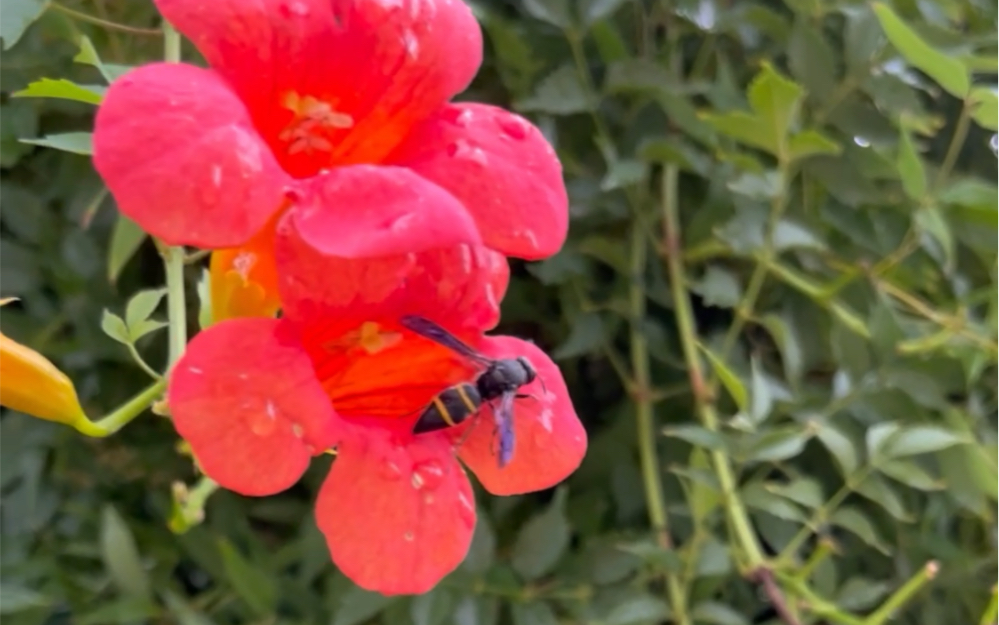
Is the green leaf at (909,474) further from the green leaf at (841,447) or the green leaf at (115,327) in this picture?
the green leaf at (115,327)

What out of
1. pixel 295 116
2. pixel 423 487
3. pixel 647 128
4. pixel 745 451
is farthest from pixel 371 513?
pixel 647 128

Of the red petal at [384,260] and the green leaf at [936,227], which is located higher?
the red petal at [384,260]

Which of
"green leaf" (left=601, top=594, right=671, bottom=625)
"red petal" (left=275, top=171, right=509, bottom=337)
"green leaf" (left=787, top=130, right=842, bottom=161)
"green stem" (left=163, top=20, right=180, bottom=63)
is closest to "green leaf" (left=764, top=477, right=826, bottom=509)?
"green leaf" (left=601, top=594, right=671, bottom=625)

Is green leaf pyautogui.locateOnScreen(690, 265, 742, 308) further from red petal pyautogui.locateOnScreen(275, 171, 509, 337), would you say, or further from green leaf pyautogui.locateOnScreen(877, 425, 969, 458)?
red petal pyautogui.locateOnScreen(275, 171, 509, 337)

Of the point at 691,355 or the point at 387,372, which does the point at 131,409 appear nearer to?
the point at 387,372

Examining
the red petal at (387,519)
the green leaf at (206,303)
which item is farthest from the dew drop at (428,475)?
the green leaf at (206,303)

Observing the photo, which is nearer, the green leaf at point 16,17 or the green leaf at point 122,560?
the green leaf at point 16,17

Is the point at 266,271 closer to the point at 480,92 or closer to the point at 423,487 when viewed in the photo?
the point at 423,487
